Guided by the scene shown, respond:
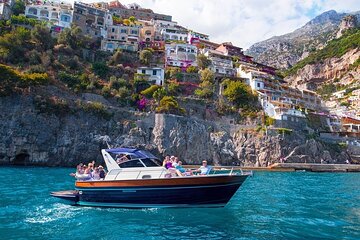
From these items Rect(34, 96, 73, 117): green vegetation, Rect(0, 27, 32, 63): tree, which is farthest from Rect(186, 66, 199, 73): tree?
Rect(0, 27, 32, 63): tree

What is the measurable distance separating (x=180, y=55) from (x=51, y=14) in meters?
32.2

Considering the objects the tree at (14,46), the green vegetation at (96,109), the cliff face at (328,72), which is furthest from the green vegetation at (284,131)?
the cliff face at (328,72)

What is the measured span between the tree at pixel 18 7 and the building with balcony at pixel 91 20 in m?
12.1

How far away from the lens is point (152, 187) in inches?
627

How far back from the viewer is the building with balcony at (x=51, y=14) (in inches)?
2945

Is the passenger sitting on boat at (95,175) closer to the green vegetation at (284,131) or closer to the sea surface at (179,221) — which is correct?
the sea surface at (179,221)

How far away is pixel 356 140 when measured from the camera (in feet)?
223

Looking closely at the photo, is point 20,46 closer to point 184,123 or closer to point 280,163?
point 184,123

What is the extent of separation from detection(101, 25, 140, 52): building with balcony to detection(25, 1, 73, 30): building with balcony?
973 centimetres

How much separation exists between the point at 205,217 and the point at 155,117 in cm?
3705

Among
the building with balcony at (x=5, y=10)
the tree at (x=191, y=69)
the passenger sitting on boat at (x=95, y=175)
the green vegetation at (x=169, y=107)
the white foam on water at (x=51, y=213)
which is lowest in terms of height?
the white foam on water at (x=51, y=213)

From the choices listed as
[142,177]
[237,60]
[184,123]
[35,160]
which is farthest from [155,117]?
[237,60]

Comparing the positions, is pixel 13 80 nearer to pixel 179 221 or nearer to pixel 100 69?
pixel 100 69

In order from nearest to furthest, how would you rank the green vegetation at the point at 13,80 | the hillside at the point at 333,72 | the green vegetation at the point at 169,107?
the green vegetation at the point at 13,80, the green vegetation at the point at 169,107, the hillside at the point at 333,72
